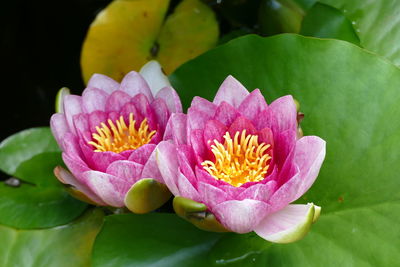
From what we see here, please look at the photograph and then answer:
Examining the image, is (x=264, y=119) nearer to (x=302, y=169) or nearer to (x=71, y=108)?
(x=302, y=169)

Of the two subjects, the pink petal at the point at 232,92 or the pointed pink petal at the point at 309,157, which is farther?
the pink petal at the point at 232,92

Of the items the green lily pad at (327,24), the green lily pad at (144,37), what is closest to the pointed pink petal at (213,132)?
the green lily pad at (327,24)

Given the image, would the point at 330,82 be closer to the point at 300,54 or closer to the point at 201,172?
the point at 300,54

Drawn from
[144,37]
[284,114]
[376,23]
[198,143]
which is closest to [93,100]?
[198,143]

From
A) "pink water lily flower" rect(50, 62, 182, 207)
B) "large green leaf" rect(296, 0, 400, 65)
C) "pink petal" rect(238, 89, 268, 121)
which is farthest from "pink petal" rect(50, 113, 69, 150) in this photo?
"large green leaf" rect(296, 0, 400, 65)

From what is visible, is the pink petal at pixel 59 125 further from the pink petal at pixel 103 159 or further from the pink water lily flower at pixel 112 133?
the pink petal at pixel 103 159

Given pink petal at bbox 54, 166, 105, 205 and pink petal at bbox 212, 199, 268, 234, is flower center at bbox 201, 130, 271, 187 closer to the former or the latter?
pink petal at bbox 212, 199, 268, 234
